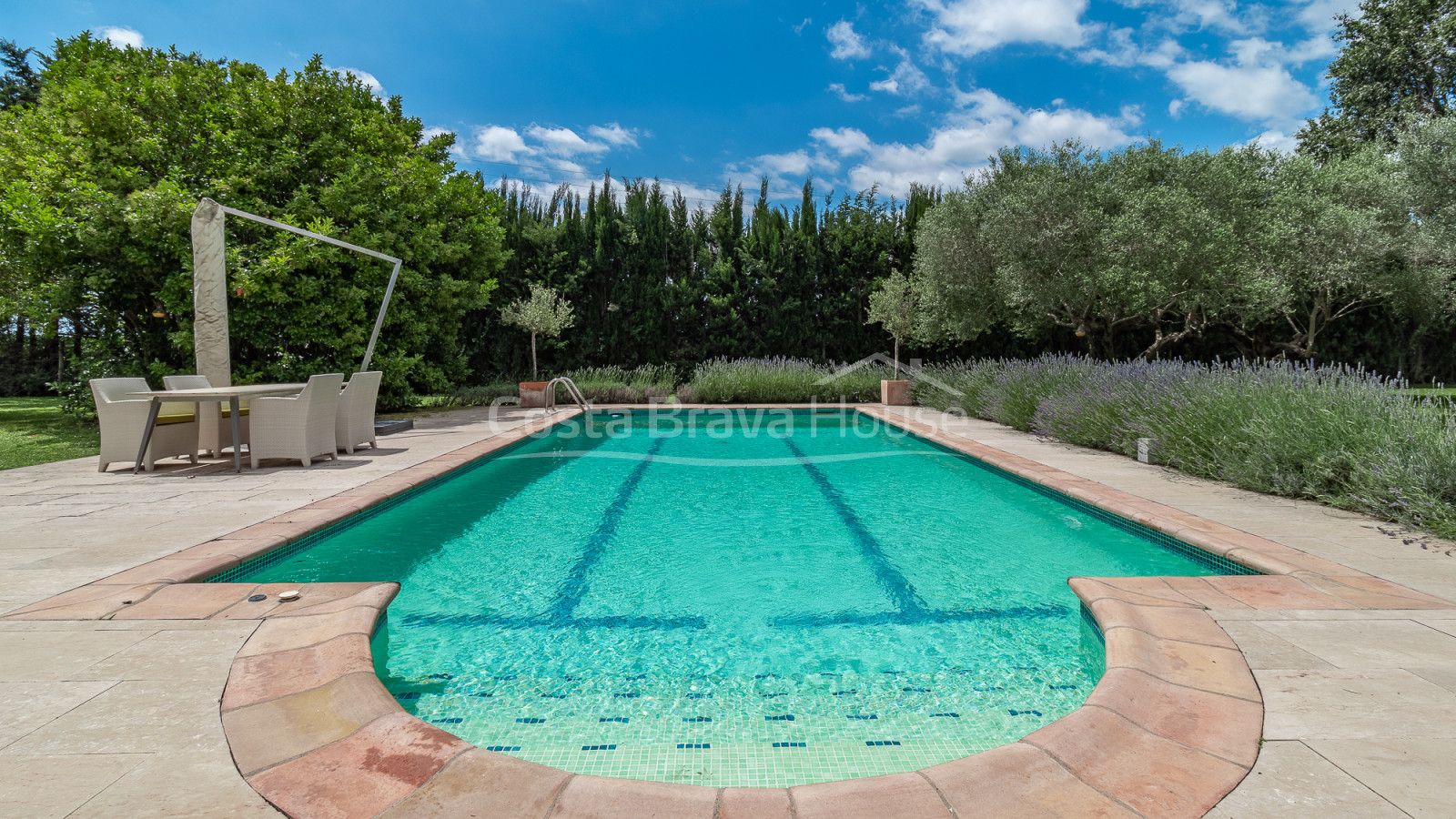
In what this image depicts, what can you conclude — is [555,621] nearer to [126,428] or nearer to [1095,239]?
[126,428]

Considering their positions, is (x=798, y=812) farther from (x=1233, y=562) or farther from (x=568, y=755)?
(x=1233, y=562)

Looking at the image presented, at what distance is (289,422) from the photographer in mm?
5082

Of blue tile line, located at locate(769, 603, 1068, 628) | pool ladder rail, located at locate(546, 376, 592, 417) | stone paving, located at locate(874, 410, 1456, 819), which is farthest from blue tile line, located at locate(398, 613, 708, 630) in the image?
pool ladder rail, located at locate(546, 376, 592, 417)

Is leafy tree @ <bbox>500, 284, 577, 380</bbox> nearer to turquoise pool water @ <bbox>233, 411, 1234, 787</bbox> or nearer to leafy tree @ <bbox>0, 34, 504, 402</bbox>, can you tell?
leafy tree @ <bbox>0, 34, 504, 402</bbox>

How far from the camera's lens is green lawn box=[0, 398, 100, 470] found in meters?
5.75

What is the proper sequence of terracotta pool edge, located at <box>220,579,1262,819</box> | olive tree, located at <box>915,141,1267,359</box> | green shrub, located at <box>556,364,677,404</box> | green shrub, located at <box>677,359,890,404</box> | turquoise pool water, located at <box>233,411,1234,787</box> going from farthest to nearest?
green shrub, located at <box>556,364,677,404</box> → green shrub, located at <box>677,359,890,404</box> → olive tree, located at <box>915,141,1267,359</box> → turquoise pool water, located at <box>233,411,1234,787</box> → terracotta pool edge, located at <box>220,579,1262,819</box>

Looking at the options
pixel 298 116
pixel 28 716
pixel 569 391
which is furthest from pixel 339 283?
pixel 28 716

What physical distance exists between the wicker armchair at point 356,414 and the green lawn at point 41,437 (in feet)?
8.17

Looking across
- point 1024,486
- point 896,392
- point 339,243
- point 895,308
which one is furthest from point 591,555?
point 895,308

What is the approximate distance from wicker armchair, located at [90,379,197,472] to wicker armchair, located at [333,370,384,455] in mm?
1129

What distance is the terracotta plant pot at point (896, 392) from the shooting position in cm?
1118

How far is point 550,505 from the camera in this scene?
15.3 feet

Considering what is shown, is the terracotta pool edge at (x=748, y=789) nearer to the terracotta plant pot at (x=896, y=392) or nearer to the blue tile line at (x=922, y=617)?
the blue tile line at (x=922, y=617)

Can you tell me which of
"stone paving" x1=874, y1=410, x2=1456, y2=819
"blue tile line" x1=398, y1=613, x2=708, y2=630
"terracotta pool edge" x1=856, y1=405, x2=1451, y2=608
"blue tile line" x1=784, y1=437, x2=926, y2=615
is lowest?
"blue tile line" x1=398, y1=613, x2=708, y2=630
